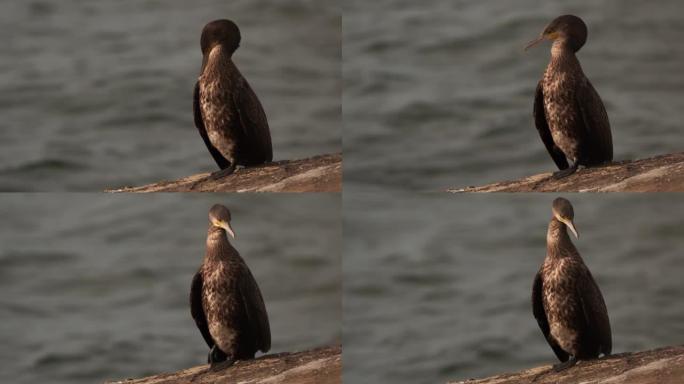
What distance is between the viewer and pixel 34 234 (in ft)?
22.4

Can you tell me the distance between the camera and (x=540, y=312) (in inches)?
255

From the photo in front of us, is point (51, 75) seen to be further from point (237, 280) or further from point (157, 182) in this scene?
point (237, 280)

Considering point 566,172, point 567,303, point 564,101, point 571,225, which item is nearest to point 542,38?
point 564,101

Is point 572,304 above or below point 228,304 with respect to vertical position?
below

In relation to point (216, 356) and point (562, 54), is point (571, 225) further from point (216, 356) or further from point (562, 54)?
point (216, 356)

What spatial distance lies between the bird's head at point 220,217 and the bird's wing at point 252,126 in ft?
0.78

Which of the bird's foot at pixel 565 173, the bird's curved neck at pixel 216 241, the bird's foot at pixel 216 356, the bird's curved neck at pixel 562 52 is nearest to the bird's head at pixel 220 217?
the bird's curved neck at pixel 216 241

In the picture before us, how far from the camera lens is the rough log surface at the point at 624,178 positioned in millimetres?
6617

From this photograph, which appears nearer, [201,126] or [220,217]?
[201,126]

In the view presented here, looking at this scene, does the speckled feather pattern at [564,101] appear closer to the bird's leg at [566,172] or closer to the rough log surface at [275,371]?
the bird's leg at [566,172]

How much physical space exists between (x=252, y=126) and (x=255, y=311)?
0.77m

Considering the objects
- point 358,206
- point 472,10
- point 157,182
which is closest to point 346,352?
point 358,206

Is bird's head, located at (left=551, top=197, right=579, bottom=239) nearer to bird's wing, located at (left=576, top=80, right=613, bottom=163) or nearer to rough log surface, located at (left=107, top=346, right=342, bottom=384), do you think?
bird's wing, located at (left=576, top=80, right=613, bottom=163)

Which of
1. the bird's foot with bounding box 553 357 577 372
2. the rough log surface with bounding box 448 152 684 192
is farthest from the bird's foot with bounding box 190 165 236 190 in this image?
the bird's foot with bounding box 553 357 577 372
